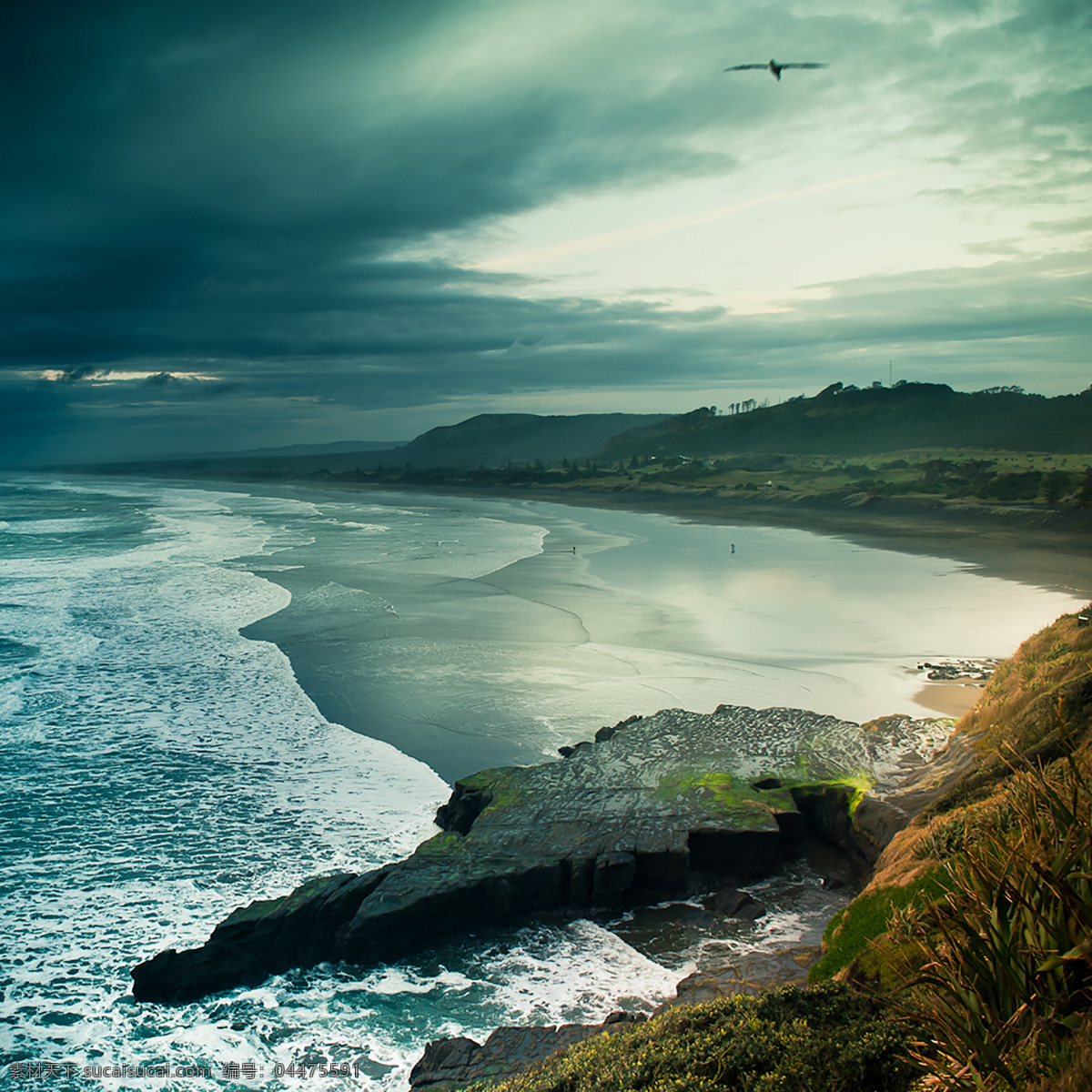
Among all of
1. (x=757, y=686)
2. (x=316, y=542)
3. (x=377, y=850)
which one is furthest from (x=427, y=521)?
(x=377, y=850)

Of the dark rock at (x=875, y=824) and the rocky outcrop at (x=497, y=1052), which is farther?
the dark rock at (x=875, y=824)

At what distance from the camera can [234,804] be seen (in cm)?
1166

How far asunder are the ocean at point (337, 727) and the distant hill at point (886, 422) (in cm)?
14078

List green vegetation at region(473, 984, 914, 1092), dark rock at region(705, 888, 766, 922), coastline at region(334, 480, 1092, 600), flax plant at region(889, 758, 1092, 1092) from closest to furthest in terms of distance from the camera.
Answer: flax plant at region(889, 758, 1092, 1092)
green vegetation at region(473, 984, 914, 1092)
dark rock at region(705, 888, 766, 922)
coastline at region(334, 480, 1092, 600)

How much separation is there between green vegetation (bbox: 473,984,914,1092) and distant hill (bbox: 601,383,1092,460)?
15836cm

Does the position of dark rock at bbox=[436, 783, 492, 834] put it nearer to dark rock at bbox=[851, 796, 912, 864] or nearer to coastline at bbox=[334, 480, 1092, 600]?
dark rock at bbox=[851, 796, 912, 864]

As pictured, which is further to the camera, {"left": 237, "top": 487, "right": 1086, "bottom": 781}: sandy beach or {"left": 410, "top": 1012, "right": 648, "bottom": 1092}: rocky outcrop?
{"left": 237, "top": 487, "right": 1086, "bottom": 781}: sandy beach

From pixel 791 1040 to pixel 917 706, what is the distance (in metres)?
11.7

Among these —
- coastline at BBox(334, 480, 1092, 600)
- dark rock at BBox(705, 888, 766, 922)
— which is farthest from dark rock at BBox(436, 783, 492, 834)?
coastline at BBox(334, 480, 1092, 600)

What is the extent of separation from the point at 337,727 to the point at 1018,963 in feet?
42.2

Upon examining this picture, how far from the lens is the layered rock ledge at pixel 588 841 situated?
27.1 feet

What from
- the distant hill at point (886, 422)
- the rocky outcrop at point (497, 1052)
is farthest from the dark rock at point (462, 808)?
the distant hill at point (886, 422)

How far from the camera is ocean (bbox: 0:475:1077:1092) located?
24.6 feet

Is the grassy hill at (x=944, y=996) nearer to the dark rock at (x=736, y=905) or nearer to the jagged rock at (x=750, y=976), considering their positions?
the jagged rock at (x=750, y=976)
